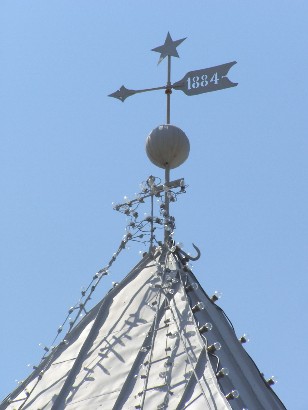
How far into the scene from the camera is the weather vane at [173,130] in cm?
3553

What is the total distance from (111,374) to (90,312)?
3.34 m

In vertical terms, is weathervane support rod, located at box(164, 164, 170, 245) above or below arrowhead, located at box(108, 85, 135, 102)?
below

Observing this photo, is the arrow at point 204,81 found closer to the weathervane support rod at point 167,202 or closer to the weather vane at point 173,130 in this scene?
the weather vane at point 173,130

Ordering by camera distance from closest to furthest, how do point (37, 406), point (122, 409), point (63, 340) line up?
1. point (122, 409)
2. point (37, 406)
3. point (63, 340)

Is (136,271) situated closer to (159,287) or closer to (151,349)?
(159,287)

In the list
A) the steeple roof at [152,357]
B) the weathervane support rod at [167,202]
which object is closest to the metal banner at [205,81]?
the weathervane support rod at [167,202]

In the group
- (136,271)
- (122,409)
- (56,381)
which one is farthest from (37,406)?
(136,271)

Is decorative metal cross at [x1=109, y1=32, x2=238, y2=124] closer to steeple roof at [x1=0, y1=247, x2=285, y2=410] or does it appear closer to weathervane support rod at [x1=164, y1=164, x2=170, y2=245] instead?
weathervane support rod at [x1=164, y1=164, x2=170, y2=245]

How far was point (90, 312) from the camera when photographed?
110ft

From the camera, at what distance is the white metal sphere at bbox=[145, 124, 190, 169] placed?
117 feet

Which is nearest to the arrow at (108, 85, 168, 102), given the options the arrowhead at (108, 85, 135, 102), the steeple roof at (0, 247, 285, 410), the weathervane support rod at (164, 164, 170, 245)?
the arrowhead at (108, 85, 135, 102)


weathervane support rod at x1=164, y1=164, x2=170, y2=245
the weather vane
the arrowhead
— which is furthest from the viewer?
the arrowhead

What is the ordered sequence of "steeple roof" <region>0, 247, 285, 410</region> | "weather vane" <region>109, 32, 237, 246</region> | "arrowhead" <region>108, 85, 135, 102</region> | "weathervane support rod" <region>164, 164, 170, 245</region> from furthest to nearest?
"arrowhead" <region>108, 85, 135, 102</region> < "weather vane" <region>109, 32, 237, 246</region> < "weathervane support rod" <region>164, 164, 170, 245</region> < "steeple roof" <region>0, 247, 285, 410</region>

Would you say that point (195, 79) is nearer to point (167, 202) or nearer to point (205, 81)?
point (205, 81)
